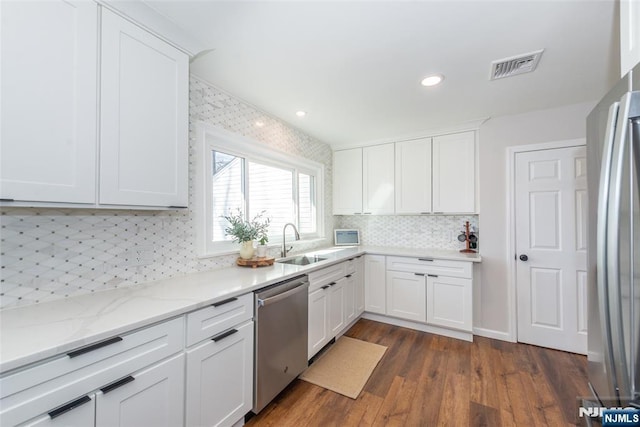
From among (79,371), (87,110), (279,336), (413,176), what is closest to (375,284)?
(413,176)

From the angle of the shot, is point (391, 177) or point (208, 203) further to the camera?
point (391, 177)

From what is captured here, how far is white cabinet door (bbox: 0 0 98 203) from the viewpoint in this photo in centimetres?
100

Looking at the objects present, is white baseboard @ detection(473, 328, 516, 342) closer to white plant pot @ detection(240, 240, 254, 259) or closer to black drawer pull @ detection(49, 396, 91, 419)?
white plant pot @ detection(240, 240, 254, 259)

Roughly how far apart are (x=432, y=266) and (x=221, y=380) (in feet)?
7.83

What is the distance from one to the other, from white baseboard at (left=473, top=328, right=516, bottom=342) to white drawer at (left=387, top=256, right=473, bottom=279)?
2.36 ft

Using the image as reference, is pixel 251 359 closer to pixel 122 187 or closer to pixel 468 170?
pixel 122 187

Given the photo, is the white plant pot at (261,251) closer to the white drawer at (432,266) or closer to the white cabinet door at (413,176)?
the white drawer at (432,266)

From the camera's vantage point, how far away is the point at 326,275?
8.11ft

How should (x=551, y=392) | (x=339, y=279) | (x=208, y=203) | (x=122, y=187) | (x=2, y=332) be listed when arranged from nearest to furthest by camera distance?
(x=2, y=332) < (x=122, y=187) < (x=551, y=392) < (x=208, y=203) < (x=339, y=279)

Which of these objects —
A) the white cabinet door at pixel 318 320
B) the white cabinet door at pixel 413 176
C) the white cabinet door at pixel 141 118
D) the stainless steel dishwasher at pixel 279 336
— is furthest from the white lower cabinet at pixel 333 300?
the white cabinet door at pixel 141 118

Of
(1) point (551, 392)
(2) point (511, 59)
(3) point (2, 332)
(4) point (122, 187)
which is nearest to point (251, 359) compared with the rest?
(3) point (2, 332)

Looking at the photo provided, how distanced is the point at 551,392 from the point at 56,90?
144 inches

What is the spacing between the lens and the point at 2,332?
96 centimetres

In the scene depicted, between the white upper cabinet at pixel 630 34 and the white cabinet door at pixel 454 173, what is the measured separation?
2.11 meters
